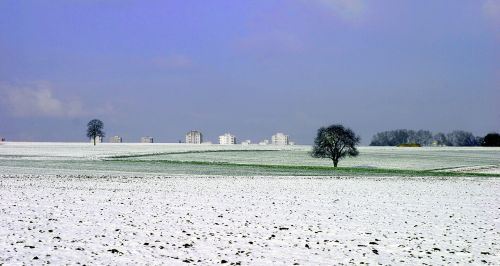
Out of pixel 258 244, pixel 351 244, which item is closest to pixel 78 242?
pixel 258 244

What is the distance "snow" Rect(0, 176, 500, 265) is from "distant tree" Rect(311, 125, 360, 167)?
44.3 metres

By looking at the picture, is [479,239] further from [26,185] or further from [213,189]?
[26,185]

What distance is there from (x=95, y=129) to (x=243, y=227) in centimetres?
12530

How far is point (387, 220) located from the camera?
2052 centimetres

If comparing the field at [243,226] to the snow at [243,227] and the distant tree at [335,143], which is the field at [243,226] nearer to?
the snow at [243,227]

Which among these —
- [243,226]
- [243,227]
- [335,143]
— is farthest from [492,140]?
[243,227]

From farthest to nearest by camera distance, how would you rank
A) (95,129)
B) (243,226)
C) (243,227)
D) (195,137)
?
(195,137) → (95,129) → (243,226) → (243,227)

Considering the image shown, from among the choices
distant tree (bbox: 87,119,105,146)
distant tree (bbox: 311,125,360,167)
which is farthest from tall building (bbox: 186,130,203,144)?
distant tree (bbox: 311,125,360,167)

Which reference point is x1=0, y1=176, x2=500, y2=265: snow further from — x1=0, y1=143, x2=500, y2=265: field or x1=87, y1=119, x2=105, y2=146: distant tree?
x1=87, y1=119, x2=105, y2=146: distant tree

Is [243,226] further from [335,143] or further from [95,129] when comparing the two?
[95,129]

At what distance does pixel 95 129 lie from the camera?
452 ft

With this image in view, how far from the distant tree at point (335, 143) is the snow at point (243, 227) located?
44.3 m

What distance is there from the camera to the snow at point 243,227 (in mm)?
13891

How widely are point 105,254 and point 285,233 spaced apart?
5.84m
